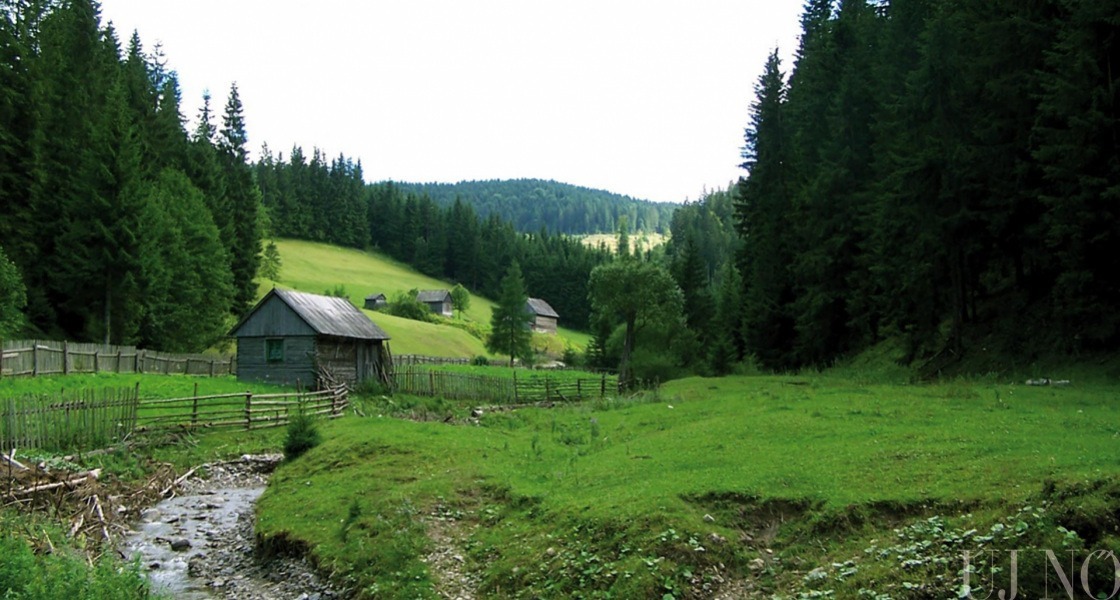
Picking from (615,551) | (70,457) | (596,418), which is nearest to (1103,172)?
(596,418)

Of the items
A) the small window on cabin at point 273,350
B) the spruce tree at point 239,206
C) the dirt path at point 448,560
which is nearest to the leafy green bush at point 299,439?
the dirt path at point 448,560

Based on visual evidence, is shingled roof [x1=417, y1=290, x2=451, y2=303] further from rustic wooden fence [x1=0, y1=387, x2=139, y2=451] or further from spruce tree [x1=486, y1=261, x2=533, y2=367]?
rustic wooden fence [x1=0, y1=387, x2=139, y2=451]

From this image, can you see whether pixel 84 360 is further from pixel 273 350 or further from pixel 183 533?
pixel 183 533

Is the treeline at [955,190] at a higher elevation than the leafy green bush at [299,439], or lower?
higher

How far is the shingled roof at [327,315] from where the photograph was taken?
36000mm

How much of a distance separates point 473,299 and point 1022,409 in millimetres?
111707

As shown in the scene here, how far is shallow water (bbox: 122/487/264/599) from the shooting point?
38.0 feet

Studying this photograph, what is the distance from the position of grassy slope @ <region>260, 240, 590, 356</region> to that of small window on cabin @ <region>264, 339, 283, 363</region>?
3258 centimetres

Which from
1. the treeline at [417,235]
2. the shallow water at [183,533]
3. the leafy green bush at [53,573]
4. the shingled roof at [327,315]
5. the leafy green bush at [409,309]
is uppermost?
the treeline at [417,235]

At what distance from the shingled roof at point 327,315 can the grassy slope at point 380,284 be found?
2857 centimetres

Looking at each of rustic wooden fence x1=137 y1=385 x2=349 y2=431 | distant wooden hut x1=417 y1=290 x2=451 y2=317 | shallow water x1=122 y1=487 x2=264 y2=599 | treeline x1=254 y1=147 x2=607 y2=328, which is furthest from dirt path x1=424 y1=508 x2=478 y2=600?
treeline x1=254 y1=147 x2=607 y2=328

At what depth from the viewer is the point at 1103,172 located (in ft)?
62.9

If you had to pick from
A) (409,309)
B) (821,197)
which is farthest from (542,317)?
(821,197)

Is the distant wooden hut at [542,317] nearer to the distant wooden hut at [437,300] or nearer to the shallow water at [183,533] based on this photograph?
the distant wooden hut at [437,300]
